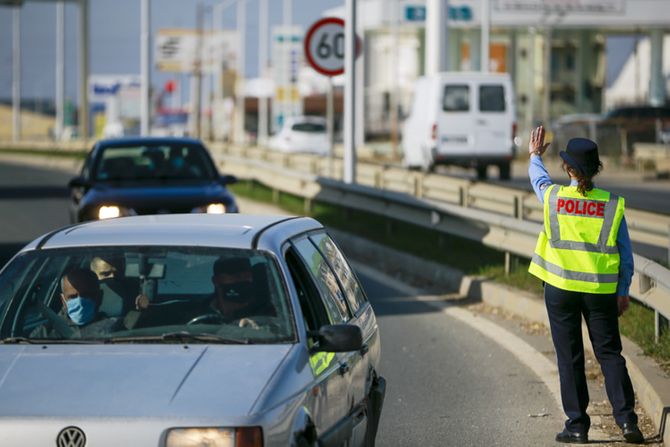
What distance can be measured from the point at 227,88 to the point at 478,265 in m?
130

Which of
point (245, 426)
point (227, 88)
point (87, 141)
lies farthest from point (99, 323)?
point (227, 88)

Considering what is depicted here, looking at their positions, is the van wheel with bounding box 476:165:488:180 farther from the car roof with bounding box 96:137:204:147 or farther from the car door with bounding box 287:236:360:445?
the car door with bounding box 287:236:360:445

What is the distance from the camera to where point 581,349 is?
7820mm

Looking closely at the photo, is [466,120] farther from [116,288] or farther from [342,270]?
[116,288]

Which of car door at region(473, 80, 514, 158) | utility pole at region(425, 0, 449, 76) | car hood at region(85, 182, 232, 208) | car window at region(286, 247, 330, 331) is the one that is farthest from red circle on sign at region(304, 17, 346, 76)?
utility pole at region(425, 0, 449, 76)

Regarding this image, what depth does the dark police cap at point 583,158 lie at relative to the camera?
7.59 meters

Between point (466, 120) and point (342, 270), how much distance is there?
25.6 metres

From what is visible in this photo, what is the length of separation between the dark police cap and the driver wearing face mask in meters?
2.73

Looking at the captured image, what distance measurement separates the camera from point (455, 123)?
32406 mm

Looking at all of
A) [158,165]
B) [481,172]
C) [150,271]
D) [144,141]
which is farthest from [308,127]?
[150,271]

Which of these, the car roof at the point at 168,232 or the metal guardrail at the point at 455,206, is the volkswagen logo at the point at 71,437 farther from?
the metal guardrail at the point at 455,206

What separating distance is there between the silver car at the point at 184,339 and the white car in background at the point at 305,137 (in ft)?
155

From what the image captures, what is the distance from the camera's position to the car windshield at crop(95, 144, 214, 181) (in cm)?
1614

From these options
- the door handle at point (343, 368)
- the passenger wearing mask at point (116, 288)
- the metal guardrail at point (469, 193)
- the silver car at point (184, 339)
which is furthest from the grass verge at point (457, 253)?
the passenger wearing mask at point (116, 288)
